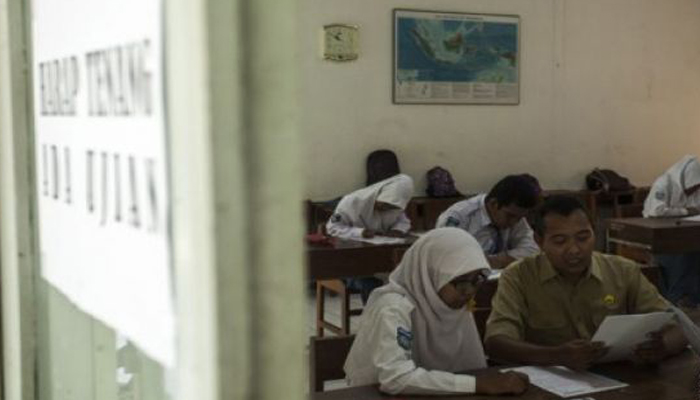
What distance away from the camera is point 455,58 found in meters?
7.23

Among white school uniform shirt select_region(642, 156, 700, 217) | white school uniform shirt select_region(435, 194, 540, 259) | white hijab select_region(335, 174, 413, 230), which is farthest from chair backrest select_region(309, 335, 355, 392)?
white school uniform shirt select_region(642, 156, 700, 217)

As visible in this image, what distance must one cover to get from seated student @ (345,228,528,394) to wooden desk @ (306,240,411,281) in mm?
1829

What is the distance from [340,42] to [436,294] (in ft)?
15.0

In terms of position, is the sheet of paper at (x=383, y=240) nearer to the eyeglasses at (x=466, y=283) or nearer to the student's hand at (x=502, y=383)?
the eyeglasses at (x=466, y=283)

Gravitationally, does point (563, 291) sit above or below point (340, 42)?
below

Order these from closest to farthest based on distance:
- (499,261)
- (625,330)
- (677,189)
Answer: (625,330) < (499,261) < (677,189)

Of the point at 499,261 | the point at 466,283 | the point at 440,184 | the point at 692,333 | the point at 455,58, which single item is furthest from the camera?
the point at 455,58

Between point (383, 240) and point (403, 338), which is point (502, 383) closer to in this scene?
point (403, 338)

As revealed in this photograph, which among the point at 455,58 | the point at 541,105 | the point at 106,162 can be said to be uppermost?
the point at 455,58

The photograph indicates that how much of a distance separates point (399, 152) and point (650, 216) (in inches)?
87.6

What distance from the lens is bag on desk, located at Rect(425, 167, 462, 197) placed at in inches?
276

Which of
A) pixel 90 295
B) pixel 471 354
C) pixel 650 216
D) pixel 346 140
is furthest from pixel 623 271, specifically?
pixel 346 140

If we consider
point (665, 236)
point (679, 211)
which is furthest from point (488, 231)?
point (679, 211)

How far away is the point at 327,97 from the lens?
682cm
